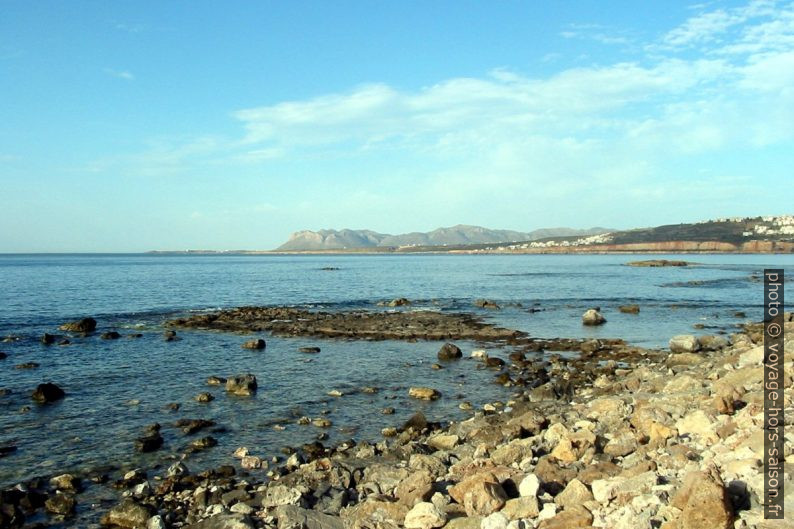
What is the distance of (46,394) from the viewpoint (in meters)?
21.6

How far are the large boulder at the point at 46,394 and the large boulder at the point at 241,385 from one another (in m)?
6.33

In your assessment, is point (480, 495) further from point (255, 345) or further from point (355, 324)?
point (355, 324)

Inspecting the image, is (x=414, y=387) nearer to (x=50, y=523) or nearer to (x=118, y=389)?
(x=118, y=389)

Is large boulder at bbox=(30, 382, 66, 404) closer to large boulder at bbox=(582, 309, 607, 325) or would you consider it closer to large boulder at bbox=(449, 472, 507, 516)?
large boulder at bbox=(449, 472, 507, 516)

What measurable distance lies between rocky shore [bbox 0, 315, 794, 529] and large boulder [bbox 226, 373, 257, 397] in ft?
21.8

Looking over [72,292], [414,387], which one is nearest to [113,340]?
[414,387]

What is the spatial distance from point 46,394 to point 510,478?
1894 cm

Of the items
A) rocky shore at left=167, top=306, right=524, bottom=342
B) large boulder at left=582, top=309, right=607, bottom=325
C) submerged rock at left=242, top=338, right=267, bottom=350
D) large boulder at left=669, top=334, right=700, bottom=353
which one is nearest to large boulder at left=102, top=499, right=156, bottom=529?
submerged rock at left=242, top=338, right=267, bottom=350

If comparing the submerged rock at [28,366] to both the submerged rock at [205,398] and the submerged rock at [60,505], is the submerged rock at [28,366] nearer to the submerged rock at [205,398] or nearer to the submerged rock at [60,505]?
the submerged rock at [205,398]

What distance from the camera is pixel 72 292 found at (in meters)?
73.6

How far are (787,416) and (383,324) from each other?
32091mm

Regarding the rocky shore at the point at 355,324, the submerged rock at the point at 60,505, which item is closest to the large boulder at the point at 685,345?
the rocky shore at the point at 355,324

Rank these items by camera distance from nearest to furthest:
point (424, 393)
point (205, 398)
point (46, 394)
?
1. point (46, 394)
2. point (205, 398)
3. point (424, 393)

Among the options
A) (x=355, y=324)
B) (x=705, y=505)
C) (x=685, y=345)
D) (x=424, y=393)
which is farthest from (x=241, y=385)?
(x=685, y=345)
